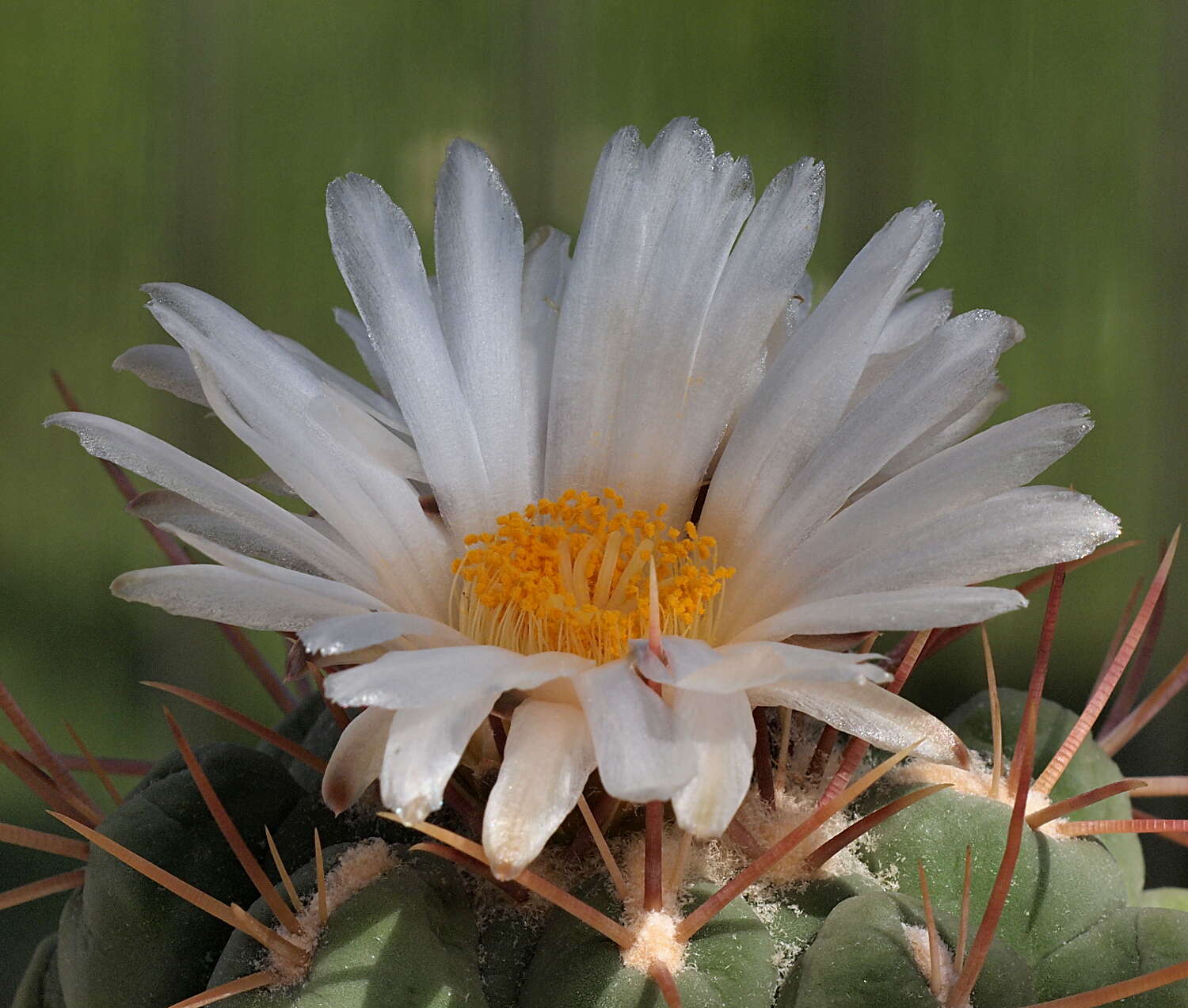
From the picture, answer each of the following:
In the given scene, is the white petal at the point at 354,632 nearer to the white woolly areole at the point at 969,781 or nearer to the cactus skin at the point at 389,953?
the cactus skin at the point at 389,953

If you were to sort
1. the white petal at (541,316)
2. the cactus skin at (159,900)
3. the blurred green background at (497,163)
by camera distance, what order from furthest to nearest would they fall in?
the blurred green background at (497,163) < the white petal at (541,316) < the cactus skin at (159,900)

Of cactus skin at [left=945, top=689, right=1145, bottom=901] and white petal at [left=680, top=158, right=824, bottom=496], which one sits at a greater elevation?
white petal at [left=680, top=158, right=824, bottom=496]

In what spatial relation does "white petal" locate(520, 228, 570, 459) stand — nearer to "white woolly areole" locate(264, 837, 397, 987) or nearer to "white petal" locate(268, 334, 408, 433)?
"white petal" locate(268, 334, 408, 433)

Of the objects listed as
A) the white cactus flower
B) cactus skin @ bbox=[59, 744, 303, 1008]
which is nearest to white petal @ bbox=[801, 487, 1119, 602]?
the white cactus flower

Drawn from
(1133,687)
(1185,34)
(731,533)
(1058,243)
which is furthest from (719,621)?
(1185,34)


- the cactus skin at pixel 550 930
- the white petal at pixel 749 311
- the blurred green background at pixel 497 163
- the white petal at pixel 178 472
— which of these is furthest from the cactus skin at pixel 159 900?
the blurred green background at pixel 497 163

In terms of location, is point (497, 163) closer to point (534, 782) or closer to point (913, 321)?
point (913, 321)

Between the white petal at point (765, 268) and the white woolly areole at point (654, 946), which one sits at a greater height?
the white petal at point (765, 268)
